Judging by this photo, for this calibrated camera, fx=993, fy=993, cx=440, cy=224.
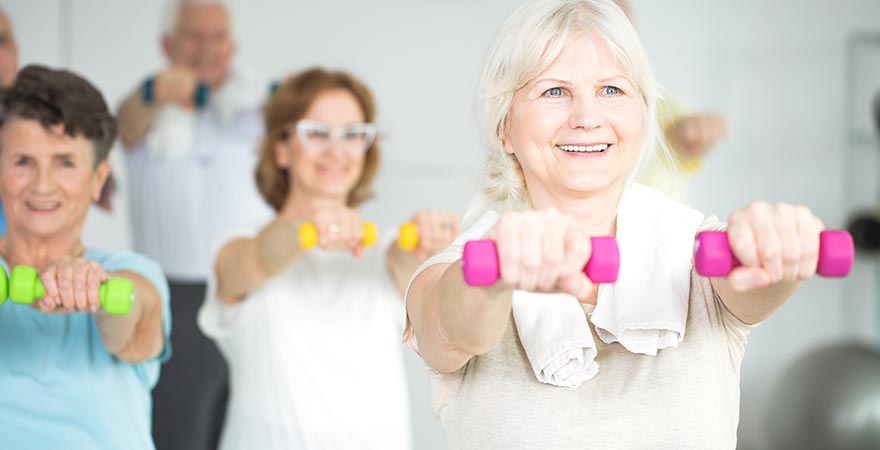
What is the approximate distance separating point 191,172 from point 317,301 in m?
1.33

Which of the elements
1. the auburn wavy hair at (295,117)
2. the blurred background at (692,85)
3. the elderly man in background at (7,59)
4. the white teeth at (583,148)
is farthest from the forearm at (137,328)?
the blurred background at (692,85)

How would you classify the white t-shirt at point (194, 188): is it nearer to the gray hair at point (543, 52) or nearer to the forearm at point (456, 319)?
the gray hair at point (543, 52)

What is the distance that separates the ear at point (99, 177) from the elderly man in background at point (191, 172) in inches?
53.8

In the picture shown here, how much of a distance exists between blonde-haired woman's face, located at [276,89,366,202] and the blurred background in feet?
5.43

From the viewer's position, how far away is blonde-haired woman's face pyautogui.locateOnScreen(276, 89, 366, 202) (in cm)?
269

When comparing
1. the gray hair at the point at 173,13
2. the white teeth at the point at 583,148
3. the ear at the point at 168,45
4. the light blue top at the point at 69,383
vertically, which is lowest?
the light blue top at the point at 69,383

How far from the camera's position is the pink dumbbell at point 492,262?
3.41ft

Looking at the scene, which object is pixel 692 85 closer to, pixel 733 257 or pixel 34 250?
pixel 34 250

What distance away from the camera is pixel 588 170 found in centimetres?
137

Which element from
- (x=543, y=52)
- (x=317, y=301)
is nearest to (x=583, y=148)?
(x=543, y=52)

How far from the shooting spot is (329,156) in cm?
269

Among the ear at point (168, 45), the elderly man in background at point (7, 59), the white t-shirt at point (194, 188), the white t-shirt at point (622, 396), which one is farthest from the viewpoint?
the ear at point (168, 45)

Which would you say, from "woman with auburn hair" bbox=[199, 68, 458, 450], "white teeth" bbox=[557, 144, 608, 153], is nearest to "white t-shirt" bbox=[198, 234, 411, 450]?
"woman with auburn hair" bbox=[199, 68, 458, 450]

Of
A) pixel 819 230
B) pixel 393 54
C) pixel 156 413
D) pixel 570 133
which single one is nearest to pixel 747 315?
pixel 819 230
